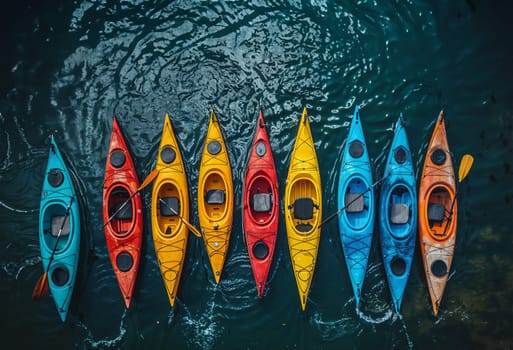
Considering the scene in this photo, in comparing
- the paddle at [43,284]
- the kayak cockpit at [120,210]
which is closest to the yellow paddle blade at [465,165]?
the kayak cockpit at [120,210]

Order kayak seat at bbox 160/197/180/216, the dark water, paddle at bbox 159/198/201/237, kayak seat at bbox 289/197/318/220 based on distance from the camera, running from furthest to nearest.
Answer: the dark water → kayak seat at bbox 160/197/180/216 → kayak seat at bbox 289/197/318/220 → paddle at bbox 159/198/201/237

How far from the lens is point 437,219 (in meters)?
6.45

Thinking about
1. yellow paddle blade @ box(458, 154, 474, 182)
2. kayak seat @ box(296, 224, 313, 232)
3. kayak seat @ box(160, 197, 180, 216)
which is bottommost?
Result: kayak seat @ box(296, 224, 313, 232)

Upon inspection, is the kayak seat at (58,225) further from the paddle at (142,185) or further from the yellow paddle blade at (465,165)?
the yellow paddle blade at (465,165)

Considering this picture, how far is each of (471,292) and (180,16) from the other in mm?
7107

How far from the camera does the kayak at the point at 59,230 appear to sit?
6.28 meters

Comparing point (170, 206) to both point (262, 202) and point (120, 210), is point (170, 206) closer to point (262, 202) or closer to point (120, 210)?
point (120, 210)

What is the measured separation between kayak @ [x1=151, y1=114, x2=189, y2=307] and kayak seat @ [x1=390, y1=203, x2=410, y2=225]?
3462 millimetres

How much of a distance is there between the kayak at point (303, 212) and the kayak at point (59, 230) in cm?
359

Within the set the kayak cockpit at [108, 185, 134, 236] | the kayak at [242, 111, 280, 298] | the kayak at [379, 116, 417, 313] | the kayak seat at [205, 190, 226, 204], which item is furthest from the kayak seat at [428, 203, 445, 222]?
the kayak cockpit at [108, 185, 134, 236]

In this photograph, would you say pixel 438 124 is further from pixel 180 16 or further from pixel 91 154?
pixel 91 154

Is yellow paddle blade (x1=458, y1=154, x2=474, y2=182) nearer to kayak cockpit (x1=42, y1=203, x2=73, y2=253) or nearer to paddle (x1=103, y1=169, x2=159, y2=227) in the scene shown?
paddle (x1=103, y1=169, x2=159, y2=227)

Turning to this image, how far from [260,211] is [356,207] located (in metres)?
1.60

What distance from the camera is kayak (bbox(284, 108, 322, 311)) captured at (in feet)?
20.7
